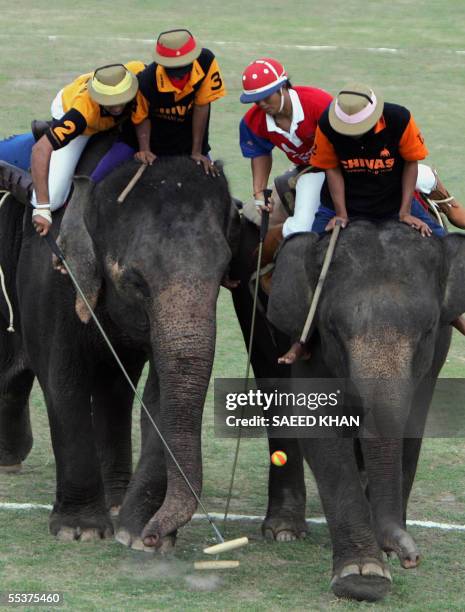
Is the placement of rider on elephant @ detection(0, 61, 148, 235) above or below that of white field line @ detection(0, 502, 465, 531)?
above

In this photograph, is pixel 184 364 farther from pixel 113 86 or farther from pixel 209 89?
pixel 209 89

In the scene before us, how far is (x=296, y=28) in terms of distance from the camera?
25.5 meters

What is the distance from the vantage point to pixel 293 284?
299 inches

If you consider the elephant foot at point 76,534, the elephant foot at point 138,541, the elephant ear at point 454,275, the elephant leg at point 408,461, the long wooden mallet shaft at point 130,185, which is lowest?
the elephant foot at point 76,534

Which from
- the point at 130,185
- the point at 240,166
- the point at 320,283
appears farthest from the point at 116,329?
the point at 240,166

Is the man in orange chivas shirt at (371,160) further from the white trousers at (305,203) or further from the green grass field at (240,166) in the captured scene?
the green grass field at (240,166)

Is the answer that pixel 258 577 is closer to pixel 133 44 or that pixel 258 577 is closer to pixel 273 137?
pixel 273 137

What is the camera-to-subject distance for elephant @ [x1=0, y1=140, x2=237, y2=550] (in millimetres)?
7383

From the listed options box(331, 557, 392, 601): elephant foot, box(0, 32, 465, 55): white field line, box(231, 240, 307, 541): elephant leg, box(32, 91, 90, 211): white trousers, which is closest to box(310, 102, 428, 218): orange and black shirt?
box(231, 240, 307, 541): elephant leg

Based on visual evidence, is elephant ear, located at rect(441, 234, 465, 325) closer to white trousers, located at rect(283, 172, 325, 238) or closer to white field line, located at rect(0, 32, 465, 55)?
white trousers, located at rect(283, 172, 325, 238)

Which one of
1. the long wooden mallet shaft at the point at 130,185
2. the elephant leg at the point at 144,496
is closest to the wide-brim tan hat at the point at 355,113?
the long wooden mallet shaft at the point at 130,185

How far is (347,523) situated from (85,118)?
92.9 inches

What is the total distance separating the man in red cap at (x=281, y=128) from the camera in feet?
25.8

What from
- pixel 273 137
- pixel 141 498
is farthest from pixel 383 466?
pixel 273 137
